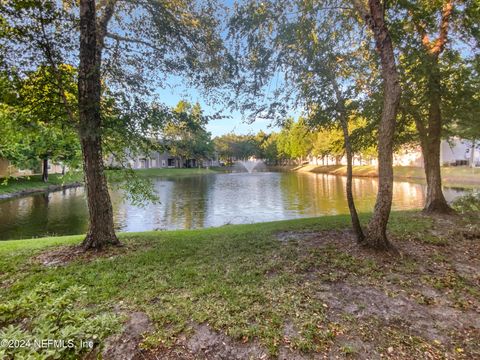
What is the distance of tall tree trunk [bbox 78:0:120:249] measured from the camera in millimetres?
5603

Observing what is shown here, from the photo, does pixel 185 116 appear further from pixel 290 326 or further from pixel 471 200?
pixel 471 200

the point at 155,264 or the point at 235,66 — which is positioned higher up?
the point at 235,66

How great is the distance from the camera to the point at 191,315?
11.5 feet

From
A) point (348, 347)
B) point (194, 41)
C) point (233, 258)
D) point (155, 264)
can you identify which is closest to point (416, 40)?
point (194, 41)

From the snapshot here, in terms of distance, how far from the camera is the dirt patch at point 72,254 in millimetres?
5582

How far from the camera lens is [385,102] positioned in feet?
17.3

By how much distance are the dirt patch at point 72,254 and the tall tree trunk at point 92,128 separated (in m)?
0.22

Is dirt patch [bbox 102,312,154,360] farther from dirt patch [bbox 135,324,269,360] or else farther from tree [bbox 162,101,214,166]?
tree [bbox 162,101,214,166]

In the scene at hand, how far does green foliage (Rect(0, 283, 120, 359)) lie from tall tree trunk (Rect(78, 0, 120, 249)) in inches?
99.0

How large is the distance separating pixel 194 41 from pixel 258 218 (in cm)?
882

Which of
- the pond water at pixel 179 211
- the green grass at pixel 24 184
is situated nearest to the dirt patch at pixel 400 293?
the pond water at pixel 179 211

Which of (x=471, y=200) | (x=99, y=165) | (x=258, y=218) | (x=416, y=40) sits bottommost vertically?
(x=258, y=218)

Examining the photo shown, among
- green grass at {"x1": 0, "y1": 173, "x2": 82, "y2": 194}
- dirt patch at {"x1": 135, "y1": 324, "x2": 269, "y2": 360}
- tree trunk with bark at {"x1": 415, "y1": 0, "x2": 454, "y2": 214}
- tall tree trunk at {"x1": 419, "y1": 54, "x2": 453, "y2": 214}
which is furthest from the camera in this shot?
green grass at {"x1": 0, "y1": 173, "x2": 82, "y2": 194}

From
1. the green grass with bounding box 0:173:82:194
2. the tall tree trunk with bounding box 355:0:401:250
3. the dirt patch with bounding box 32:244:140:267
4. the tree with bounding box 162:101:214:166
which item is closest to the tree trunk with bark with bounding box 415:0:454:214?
the tall tree trunk with bounding box 355:0:401:250
